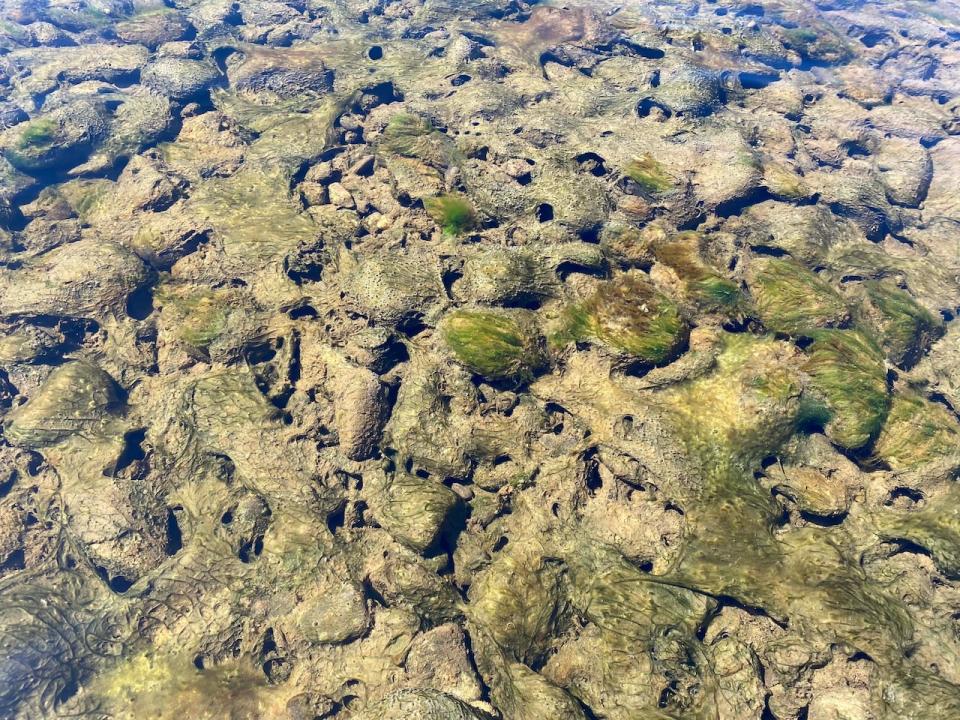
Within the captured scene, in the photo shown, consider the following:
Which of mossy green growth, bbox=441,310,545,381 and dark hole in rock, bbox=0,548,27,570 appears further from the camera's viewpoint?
dark hole in rock, bbox=0,548,27,570

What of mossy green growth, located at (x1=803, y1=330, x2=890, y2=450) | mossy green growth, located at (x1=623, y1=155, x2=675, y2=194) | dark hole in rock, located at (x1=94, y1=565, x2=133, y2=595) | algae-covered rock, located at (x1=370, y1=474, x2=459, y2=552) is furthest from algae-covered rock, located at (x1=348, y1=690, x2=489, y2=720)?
mossy green growth, located at (x1=623, y1=155, x2=675, y2=194)

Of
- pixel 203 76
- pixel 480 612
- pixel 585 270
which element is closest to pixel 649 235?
pixel 585 270

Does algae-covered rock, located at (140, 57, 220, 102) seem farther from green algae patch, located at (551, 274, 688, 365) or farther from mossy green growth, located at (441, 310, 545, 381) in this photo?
green algae patch, located at (551, 274, 688, 365)

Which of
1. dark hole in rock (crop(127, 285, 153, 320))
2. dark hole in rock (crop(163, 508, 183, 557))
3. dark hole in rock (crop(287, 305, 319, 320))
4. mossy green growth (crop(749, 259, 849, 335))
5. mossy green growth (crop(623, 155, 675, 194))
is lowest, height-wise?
dark hole in rock (crop(163, 508, 183, 557))

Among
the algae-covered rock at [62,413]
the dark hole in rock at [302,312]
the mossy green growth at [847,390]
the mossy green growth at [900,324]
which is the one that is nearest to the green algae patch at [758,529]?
the mossy green growth at [847,390]

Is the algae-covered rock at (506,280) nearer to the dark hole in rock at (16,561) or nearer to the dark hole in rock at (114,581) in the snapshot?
the dark hole in rock at (114,581)

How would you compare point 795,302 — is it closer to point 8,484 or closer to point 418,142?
point 418,142
